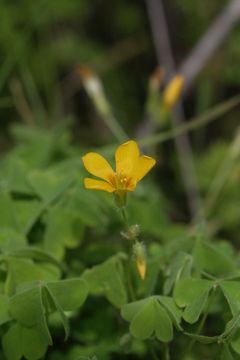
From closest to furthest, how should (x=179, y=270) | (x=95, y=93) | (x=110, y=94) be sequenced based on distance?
1. (x=179, y=270)
2. (x=95, y=93)
3. (x=110, y=94)

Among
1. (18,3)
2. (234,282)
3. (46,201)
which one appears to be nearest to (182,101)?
(18,3)

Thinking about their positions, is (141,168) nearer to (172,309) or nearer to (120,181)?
(120,181)

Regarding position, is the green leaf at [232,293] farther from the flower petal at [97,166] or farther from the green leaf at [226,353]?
the flower petal at [97,166]

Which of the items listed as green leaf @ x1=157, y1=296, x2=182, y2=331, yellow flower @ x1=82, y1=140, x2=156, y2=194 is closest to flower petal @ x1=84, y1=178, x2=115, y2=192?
yellow flower @ x1=82, y1=140, x2=156, y2=194

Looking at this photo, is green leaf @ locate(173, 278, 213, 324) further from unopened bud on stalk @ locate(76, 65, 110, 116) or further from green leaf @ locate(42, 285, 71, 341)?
unopened bud on stalk @ locate(76, 65, 110, 116)

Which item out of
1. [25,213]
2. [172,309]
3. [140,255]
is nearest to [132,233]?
[140,255]
